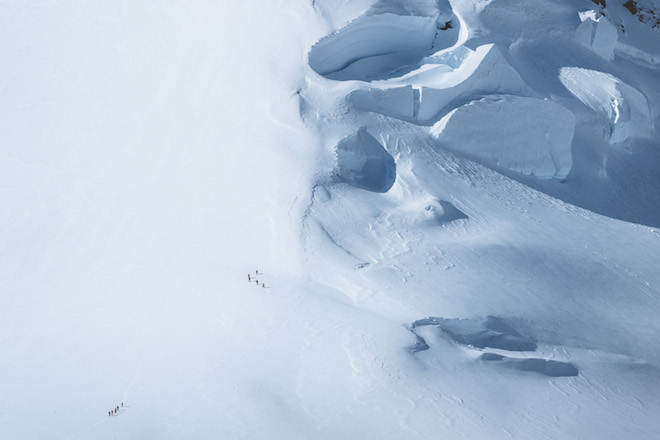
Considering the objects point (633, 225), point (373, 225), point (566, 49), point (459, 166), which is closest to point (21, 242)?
point (373, 225)

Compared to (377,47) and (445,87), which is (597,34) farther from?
(377,47)

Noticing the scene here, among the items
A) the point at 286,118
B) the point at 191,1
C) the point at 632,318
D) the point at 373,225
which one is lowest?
the point at 632,318

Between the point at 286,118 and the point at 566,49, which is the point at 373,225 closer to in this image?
the point at 286,118

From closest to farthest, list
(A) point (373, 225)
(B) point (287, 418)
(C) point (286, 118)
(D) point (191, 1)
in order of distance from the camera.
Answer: (B) point (287, 418) → (A) point (373, 225) → (C) point (286, 118) → (D) point (191, 1)

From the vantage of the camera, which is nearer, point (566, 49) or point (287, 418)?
point (287, 418)

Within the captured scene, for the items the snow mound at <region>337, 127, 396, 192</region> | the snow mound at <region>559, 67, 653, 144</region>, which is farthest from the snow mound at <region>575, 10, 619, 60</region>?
the snow mound at <region>337, 127, 396, 192</region>

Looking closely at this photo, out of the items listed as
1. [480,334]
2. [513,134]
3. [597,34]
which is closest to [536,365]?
[480,334]

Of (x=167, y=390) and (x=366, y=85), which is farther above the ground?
(x=366, y=85)

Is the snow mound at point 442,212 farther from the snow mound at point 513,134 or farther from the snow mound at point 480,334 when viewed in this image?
the snow mound at point 480,334

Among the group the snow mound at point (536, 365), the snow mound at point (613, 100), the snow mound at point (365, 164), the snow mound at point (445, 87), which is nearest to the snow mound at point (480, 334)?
the snow mound at point (536, 365)
